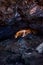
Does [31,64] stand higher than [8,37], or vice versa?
[8,37]

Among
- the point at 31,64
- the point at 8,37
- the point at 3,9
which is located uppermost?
the point at 3,9

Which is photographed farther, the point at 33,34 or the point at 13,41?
the point at 33,34

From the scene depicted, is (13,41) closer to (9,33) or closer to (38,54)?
(9,33)

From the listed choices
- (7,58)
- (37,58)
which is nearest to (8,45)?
(7,58)

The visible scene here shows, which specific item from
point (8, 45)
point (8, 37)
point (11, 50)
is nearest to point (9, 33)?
point (8, 37)

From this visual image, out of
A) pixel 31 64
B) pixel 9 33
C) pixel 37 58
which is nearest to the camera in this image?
pixel 31 64

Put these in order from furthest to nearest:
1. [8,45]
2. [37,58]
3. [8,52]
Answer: [8,45] → [8,52] → [37,58]

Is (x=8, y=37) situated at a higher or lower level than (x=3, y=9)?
lower

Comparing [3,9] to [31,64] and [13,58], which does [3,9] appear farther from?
[31,64]

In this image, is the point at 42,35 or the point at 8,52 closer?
the point at 8,52
